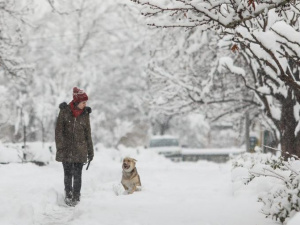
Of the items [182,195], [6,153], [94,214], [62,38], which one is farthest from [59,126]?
[62,38]

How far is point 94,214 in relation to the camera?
560 cm

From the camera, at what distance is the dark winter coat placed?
686 cm

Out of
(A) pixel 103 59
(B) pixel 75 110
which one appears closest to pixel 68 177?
(B) pixel 75 110

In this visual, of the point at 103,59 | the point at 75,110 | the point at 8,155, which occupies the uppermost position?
the point at 103,59

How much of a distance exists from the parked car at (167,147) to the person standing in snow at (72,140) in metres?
17.6

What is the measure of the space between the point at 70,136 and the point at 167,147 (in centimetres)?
1821

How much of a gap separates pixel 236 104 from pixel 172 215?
9.63 m

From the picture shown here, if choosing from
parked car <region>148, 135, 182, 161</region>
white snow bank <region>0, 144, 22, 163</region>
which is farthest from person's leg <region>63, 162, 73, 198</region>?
parked car <region>148, 135, 182, 161</region>

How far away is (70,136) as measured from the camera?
699 centimetres

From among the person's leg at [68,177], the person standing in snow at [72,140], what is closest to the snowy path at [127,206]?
the person's leg at [68,177]

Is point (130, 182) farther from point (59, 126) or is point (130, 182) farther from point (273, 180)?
point (273, 180)

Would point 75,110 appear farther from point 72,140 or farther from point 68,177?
point 68,177

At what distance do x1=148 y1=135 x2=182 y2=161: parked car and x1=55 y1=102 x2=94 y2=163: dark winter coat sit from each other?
17657 millimetres

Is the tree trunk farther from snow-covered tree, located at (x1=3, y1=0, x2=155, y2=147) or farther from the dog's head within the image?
snow-covered tree, located at (x1=3, y1=0, x2=155, y2=147)
